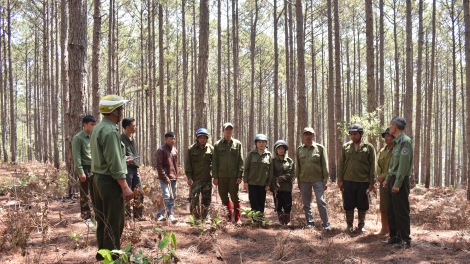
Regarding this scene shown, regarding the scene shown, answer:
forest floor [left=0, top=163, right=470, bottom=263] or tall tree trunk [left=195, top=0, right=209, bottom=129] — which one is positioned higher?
tall tree trunk [left=195, top=0, right=209, bottom=129]

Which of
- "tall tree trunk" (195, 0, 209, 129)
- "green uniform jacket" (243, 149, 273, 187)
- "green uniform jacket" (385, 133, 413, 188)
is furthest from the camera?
"tall tree trunk" (195, 0, 209, 129)

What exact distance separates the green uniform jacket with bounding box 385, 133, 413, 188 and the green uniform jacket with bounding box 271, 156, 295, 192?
1.73 m

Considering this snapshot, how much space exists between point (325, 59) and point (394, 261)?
86.0 ft

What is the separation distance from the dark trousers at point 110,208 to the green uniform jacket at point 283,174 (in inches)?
122

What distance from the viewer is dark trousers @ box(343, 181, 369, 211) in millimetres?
5656

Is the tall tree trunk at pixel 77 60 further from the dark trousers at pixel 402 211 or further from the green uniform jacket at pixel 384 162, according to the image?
the dark trousers at pixel 402 211

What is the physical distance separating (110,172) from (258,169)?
9.86ft

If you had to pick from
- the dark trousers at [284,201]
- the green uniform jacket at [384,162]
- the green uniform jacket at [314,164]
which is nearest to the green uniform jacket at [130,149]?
the dark trousers at [284,201]

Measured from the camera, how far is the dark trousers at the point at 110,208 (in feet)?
11.4

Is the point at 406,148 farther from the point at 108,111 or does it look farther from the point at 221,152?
the point at 108,111

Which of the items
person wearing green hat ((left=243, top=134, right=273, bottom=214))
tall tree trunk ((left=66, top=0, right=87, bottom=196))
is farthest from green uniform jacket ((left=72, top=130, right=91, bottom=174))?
person wearing green hat ((left=243, top=134, right=273, bottom=214))

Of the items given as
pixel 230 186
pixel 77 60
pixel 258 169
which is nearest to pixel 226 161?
pixel 230 186

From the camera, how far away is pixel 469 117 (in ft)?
32.9

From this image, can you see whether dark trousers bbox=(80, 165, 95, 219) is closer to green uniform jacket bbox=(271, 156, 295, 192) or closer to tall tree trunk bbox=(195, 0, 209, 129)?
tall tree trunk bbox=(195, 0, 209, 129)
